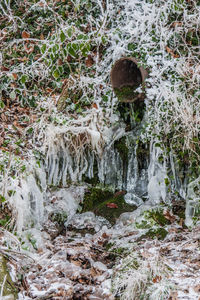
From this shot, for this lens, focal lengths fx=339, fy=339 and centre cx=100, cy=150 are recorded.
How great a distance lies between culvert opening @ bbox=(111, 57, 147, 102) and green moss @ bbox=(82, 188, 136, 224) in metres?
1.29

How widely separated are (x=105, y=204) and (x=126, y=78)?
1705 millimetres

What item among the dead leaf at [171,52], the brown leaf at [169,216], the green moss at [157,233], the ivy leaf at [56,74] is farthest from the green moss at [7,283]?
the dead leaf at [171,52]

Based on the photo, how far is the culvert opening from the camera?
4301mm

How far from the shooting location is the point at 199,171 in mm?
3959

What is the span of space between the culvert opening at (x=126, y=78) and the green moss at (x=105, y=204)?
1.29 m

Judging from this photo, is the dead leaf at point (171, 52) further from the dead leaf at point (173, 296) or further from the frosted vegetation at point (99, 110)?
the dead leaf at point (173, 296)

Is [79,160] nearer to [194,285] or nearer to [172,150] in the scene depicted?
[172,150]

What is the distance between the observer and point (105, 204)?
14.6ft

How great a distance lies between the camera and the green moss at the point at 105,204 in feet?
14.1

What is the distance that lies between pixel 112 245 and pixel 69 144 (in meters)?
1.48

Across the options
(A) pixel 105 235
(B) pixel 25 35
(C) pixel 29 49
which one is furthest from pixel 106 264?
(B) pixel 25 35

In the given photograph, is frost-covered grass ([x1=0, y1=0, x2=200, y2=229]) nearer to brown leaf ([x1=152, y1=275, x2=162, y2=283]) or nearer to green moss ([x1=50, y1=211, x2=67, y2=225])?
green moss ([x1=50, y1=211, x2=67, y2=225])

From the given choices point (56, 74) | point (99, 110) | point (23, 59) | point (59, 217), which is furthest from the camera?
point (23, 59)

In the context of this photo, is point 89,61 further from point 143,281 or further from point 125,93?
point 143,281
